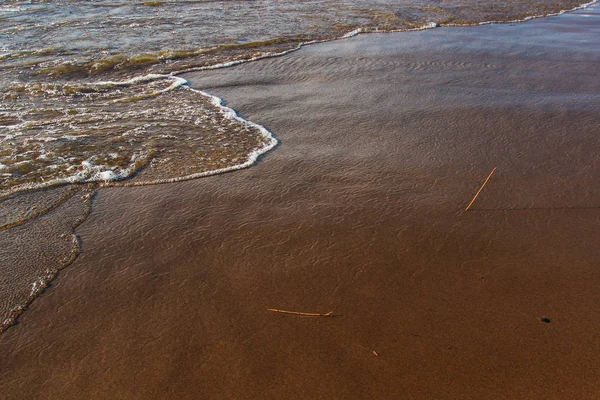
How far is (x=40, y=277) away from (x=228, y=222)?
1.23 m

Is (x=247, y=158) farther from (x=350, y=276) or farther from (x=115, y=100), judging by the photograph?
(x=115, y=100)

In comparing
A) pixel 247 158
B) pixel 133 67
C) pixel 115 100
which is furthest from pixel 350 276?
pixel 133 67

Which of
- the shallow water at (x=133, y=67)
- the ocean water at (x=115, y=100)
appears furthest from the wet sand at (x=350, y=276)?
the shallow water at (x=133, y=67)

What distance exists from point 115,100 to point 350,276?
15.0 feet

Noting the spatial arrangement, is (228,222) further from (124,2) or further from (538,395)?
(124,2)

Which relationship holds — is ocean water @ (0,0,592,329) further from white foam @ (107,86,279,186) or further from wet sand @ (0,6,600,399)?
wet sand @ (0,6,600,399)

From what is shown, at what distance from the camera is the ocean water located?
11.3 feet

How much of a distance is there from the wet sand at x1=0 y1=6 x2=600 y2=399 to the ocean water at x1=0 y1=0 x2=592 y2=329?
273 mm

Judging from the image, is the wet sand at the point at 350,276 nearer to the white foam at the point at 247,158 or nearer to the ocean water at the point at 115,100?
the white foam at the point at 247,158

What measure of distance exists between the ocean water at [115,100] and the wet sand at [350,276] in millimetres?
273

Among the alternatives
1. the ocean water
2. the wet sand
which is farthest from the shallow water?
the wet sand

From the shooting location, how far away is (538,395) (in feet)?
6.67

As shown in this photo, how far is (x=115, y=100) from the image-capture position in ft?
19.6

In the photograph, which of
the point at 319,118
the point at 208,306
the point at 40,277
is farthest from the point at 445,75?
the point at 40,277
